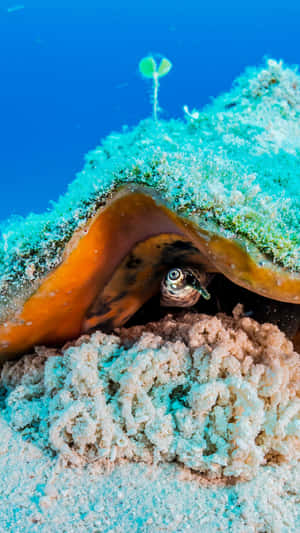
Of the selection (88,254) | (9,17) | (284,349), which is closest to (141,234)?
(88,254)

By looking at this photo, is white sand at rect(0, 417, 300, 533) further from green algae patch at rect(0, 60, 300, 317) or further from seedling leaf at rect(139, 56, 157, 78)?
seedling leaf at rect(139, 56, 157, 78)

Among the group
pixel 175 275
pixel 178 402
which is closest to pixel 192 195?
pixel 175 275

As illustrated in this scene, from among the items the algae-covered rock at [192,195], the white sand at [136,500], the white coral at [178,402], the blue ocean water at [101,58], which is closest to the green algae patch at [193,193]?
the algae-covered rock at [192,195]

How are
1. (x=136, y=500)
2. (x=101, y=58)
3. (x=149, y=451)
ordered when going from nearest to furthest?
(x=136, y=500)
(x=149, y=451)
(x=101, y=58)

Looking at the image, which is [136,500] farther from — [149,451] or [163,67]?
[163,67]

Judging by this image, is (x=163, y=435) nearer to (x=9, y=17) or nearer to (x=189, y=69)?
(x=9, y=17)

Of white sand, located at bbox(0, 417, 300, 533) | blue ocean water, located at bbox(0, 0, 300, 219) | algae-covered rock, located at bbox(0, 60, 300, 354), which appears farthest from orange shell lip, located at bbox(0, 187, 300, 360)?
blue ocean water, located at bbox(0, 0, 300, 219)
